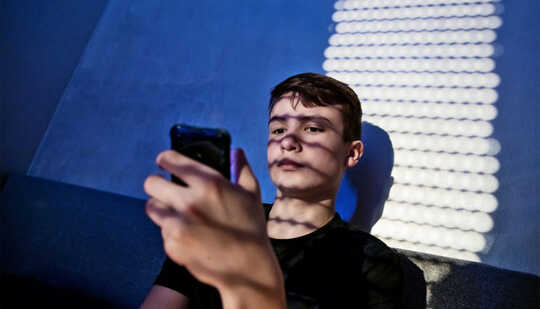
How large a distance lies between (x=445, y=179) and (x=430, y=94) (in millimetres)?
310

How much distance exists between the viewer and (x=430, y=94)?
124 centimetres

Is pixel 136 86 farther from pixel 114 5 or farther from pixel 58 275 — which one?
pixel 58 275

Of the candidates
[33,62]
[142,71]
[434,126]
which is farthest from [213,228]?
[33,62]

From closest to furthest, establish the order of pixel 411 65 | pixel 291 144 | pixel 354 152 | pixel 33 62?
pixel 291 144, pixel 354 152, pixel 411 65, pixel 33 62

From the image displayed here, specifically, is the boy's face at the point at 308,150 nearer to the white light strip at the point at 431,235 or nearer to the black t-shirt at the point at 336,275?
the black t-shirt at the point at 336,275

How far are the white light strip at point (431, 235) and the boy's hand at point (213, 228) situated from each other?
2.45 ft

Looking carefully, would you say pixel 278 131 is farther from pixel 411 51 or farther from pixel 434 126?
pixel 411 51

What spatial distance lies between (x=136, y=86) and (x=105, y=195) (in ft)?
1.88

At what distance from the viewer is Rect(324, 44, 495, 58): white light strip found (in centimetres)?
124

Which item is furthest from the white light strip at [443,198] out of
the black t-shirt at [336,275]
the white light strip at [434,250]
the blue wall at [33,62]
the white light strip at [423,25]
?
the blue wall at [33,62]

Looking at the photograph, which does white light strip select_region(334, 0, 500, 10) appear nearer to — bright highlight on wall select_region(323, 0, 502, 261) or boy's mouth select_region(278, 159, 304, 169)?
bright highlight on wall select_region(323, 0, 502, 261)

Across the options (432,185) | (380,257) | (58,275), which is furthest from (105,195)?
(432,185)

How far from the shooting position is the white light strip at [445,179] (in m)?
1.09

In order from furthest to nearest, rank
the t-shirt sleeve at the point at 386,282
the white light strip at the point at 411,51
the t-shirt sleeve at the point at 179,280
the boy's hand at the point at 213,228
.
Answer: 1. the white light strip at the point at 411,51
2. the t-shirt sleeve at the point at 179,280
3. the t-shirt sleeve at the point at 386,282
4. the boy's hand at the point at 213,228
